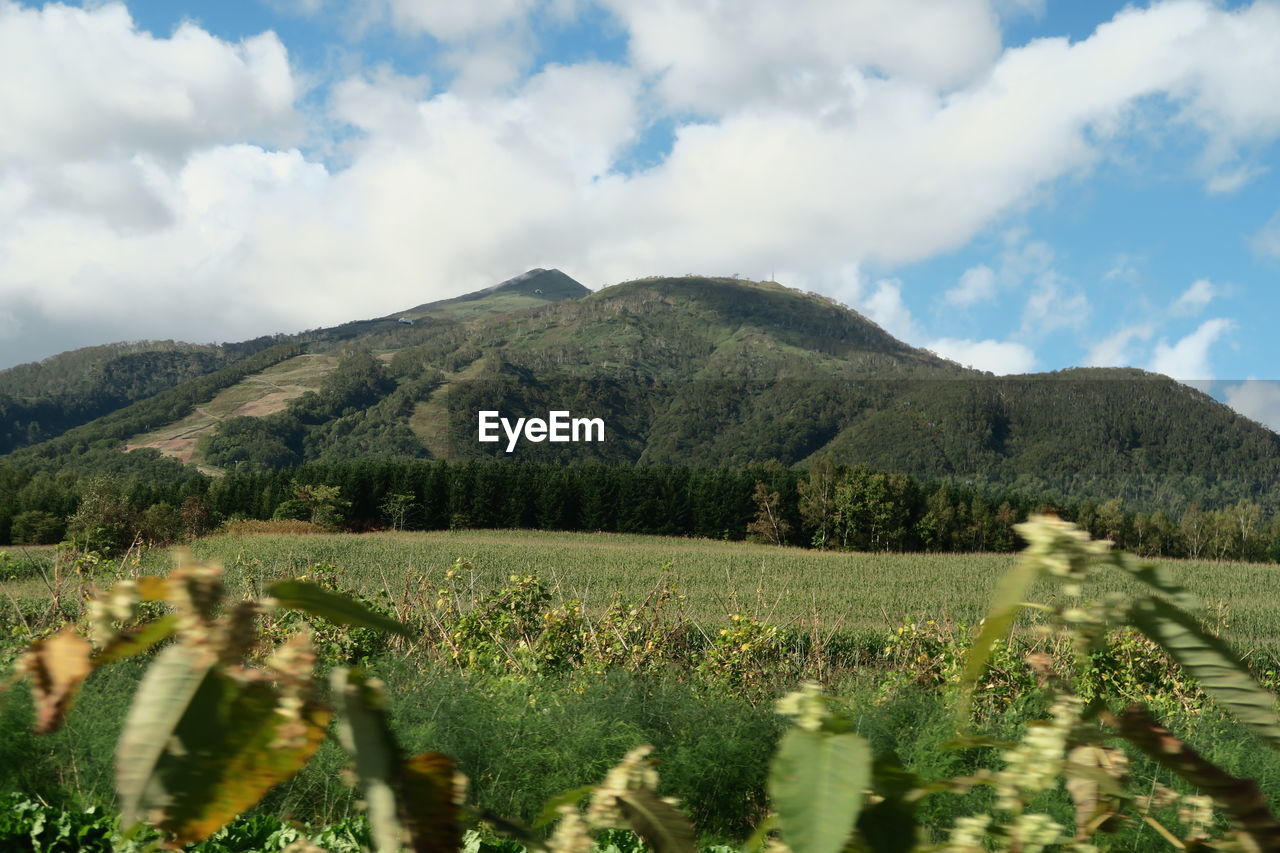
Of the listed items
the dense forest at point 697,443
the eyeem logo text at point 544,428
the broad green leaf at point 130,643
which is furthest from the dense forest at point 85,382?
the broad green leaf at point 130,643

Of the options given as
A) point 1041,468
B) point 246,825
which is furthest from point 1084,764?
point 1041,468

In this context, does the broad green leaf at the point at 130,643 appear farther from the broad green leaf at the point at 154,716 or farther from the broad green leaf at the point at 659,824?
the broad green leaf at the point at 659,824

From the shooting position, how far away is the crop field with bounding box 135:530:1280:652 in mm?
21906

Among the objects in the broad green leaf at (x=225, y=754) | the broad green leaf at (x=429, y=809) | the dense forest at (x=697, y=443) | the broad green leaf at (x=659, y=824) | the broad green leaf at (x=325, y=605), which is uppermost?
the dense forest at (x=697, y=443)

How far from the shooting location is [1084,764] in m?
0.49

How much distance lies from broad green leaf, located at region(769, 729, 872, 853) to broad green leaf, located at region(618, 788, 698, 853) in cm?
14

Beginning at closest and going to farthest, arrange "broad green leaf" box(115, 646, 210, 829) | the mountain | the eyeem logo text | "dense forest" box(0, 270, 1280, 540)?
"broad green leaf" box(115, 646, 210, 829) → "dense forest" box(0, 270, 1280, 540) → the mountain → the eyeem logo text

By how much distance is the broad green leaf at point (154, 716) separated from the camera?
11.9 inches

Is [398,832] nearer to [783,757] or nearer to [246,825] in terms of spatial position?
[783,757]

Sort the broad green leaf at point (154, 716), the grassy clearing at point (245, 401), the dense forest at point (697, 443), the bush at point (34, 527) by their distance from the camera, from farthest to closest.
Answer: the grassy clearing at point (245, 401) < the dense forest at point (697, 443) < the bush at point (34, 527) < the broad green leaf at point (154, 716)

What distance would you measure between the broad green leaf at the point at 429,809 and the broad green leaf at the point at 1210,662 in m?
0.34

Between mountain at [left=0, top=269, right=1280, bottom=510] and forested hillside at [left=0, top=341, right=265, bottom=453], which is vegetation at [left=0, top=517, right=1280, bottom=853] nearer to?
mountain at [left=0, top=269, right=1280, bottom=510]

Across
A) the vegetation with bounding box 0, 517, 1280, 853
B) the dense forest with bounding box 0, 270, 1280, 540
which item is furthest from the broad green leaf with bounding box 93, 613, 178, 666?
the dense forest with bounding box 0, 270, 1280, 540

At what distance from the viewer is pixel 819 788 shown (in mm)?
381
